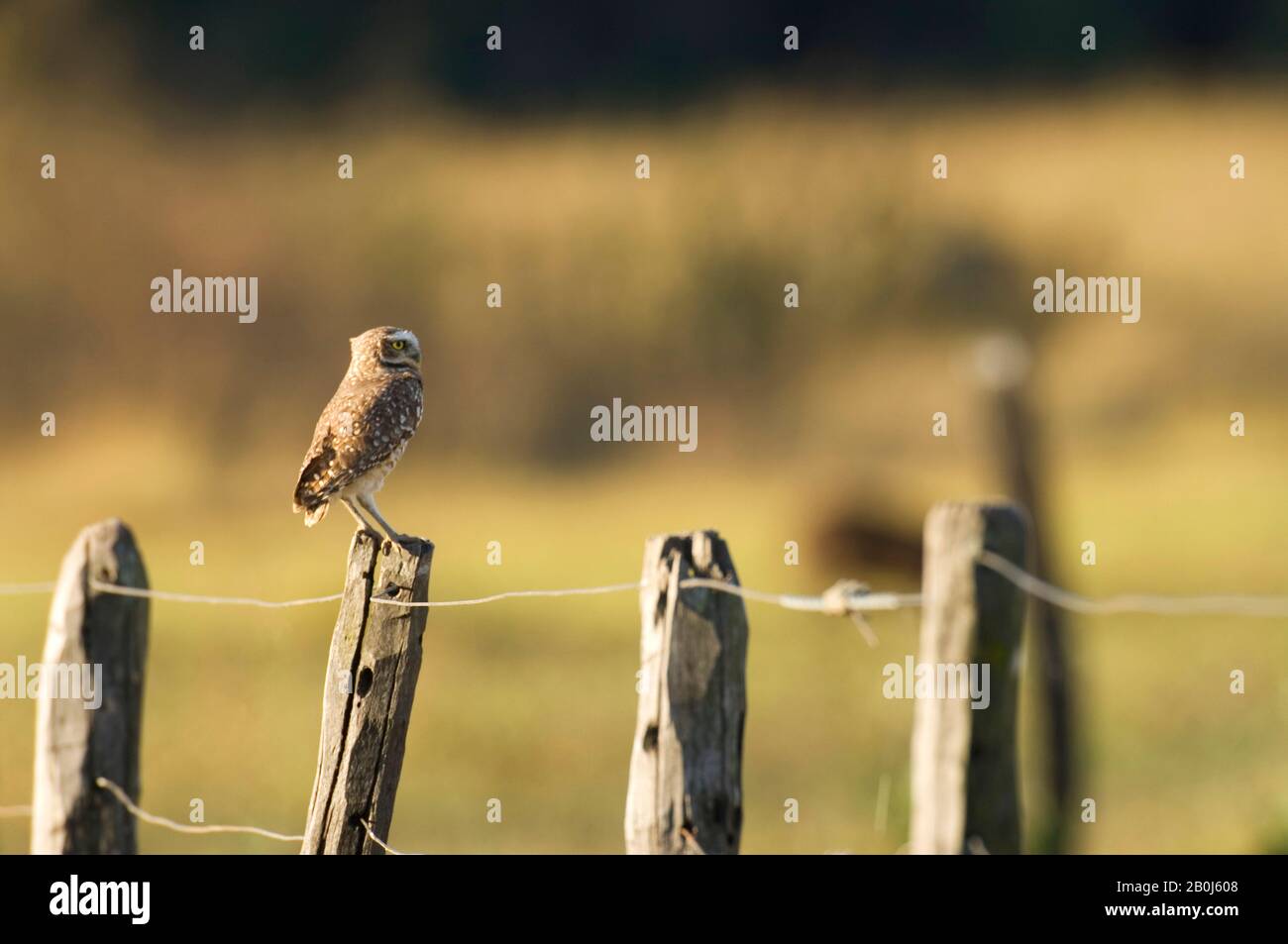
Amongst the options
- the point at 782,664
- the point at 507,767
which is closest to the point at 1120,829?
the point at 782,664

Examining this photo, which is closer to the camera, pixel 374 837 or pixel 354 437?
pixel 374 837

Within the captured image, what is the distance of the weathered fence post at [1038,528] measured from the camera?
790 centimetres

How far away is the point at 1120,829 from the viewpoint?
1052 centimetres

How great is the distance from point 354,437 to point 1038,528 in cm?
418

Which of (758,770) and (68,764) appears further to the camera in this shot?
(758,770)

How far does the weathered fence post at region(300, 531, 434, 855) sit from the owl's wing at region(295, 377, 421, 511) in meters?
0.78

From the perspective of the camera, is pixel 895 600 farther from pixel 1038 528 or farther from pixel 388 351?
pixel 1038 528

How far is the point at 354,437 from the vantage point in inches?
185

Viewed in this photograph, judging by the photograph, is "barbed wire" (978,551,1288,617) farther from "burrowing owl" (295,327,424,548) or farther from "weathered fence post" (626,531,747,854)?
"burrowing owl" (295,327,424,548)

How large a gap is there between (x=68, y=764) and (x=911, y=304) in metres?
15.3

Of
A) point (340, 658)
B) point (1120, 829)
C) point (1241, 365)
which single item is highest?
point (1241, 365)

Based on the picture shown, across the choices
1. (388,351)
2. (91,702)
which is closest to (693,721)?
(388,351)

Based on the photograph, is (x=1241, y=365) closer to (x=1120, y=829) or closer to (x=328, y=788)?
(x=1120, y=829)
